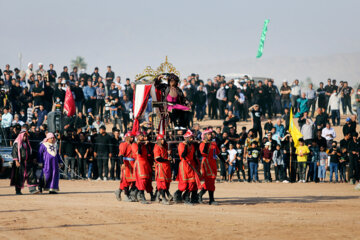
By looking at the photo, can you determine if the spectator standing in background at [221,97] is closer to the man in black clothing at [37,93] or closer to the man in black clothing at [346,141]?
the man in black clothing at [37,93]

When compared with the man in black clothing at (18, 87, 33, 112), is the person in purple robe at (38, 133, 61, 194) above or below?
below

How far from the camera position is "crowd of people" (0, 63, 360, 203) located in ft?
64.5

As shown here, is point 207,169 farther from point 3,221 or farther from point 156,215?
point 3,221

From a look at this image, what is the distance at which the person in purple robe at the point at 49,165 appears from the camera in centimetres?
1955

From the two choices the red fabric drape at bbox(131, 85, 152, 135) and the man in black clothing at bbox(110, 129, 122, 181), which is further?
the man in black clothing at bbox(110, 129, 122, 181)

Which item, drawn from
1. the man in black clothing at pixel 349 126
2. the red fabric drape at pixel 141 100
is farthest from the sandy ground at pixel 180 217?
the man in black clothing at pixel 349 126

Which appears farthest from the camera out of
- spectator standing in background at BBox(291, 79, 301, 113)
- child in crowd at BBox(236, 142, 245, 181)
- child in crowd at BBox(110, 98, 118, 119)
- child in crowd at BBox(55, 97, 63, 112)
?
spectator standing in background at BBox(291, 79, 301, 113)

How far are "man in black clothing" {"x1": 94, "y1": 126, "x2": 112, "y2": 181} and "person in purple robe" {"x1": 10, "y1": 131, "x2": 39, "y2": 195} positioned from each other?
5.65 meters

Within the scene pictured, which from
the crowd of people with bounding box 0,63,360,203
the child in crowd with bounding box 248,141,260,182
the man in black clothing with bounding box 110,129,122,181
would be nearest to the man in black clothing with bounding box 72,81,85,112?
the crowd of people with bounding box 0,63,360,203

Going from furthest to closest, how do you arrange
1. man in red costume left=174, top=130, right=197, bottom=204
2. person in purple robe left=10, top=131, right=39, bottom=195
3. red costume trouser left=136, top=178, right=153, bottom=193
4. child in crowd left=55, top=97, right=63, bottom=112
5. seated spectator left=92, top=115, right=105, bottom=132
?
seated spectator left=92, top=115, right=105, bottom=132, child in crowd left=55, top=97, right=63, bottom=112, person in purple robe left=10, top=131, right=39, bottom=195, red costume trouser left=136, top=178, right=153, bottom=193, man in red costume left=174, top=130, right=197, bottom=204

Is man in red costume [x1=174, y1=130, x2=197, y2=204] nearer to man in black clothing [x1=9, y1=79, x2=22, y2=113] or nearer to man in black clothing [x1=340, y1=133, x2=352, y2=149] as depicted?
man in black clothing [x1=340, y1=133, x2=352, y2=149]

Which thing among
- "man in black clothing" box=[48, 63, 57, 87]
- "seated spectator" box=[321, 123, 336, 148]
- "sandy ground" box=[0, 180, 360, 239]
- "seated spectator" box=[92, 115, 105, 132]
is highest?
"man in black clothing" box=[48, 63, 57, 87]

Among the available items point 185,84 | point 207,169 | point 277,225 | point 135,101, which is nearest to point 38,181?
point 135,101

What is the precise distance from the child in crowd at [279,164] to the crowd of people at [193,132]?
37mm
